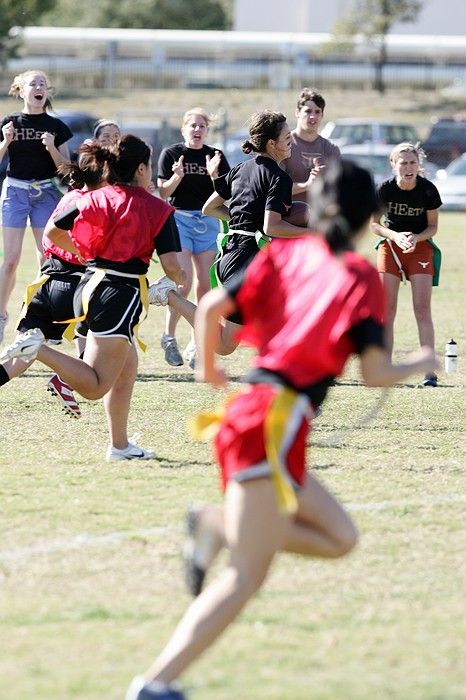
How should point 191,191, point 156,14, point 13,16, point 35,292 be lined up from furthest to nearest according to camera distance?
point 156,14, point 13,16, point 191,191, point 35,292

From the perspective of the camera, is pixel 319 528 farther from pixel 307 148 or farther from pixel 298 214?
pixel 307 148

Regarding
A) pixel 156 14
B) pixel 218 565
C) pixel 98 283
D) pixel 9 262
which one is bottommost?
pixel 218 565

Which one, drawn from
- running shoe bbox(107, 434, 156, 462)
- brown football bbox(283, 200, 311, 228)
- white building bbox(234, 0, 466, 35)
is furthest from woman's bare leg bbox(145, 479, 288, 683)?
white building bbox(234, 0, 466, 35)

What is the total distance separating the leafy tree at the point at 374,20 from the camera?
Answer: 51.2m

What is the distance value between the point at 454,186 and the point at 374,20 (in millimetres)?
23512

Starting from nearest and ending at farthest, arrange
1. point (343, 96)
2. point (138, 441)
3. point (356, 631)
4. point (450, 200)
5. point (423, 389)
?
point (356, 631) < point (138, 441) < point (423, 389) < point (450, 200) < point (343, 96)

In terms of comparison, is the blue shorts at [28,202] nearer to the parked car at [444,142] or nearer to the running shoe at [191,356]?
the running shoe at [191,356]

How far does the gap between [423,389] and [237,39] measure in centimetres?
5015

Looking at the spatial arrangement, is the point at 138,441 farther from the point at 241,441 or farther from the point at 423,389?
the point at 241,441

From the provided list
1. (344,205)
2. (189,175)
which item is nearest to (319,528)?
(344,205)

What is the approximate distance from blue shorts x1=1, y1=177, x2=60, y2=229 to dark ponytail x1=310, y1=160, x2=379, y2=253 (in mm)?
7478

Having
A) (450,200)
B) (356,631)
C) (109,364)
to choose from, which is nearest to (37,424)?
(109,364)

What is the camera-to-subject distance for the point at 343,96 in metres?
49.8

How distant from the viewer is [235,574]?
158 inches
